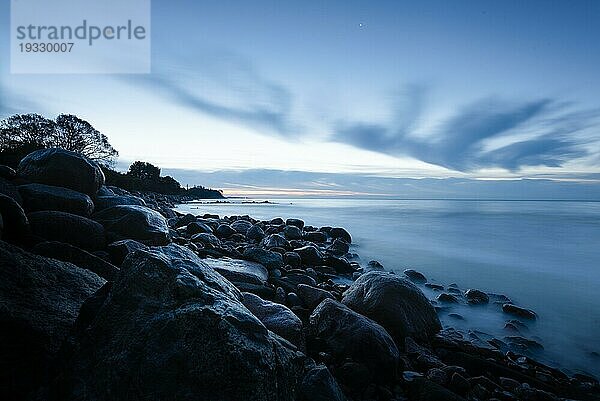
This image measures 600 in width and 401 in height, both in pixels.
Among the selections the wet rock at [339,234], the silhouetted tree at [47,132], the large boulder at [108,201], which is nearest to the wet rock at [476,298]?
the large boulder at [108,201]

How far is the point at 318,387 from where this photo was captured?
2734 millimetres

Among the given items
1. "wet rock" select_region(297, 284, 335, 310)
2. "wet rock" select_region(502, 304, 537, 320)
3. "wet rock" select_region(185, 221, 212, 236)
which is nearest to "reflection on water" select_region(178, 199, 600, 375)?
"wet rock" select_region(502, 304, 537, 320)

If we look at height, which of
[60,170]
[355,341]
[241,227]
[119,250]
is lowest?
[241,227]

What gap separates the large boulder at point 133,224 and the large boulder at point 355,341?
3847 mm

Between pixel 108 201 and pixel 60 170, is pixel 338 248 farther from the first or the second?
pixel 60 170

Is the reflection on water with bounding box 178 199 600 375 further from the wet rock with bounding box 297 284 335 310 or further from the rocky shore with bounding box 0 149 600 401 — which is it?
the wet rock with bounding box 297 284 335 310

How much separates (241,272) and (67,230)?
289 cm

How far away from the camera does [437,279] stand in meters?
9.77

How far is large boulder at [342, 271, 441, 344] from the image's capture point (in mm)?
4922

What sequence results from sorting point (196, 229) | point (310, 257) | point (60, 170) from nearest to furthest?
1. point (60, 170)
2. point (310, 257)
3. point (196, 229)

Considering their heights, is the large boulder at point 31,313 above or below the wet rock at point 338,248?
above

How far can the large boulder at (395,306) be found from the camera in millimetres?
4922

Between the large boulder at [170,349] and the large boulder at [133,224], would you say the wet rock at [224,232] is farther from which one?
the large boulder at [170,349]

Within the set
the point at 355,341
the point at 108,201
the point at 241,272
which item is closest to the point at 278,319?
the point at 355,341
